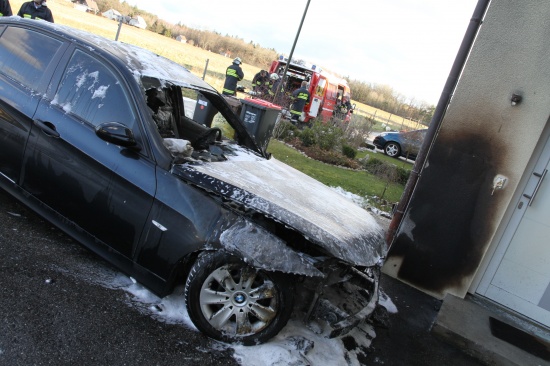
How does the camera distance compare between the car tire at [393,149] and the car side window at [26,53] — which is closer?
the car side window at [26,53]

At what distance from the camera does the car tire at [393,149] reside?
16.3 meters

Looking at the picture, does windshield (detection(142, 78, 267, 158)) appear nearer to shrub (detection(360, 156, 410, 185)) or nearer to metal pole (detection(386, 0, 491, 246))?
metal pole (detection(386, 0, 491, 246))

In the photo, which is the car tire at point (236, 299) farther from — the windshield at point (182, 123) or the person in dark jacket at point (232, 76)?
the person in dark jacket at point (232, 76)

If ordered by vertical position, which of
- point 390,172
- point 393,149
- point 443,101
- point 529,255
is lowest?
point 390,172

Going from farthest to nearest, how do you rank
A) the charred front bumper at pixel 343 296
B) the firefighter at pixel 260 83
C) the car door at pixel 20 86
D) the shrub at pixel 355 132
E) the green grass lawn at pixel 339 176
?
1. the firefighter at pixel 260 83
2. the shrub at pixel 355 132
3. the green grass lawn at pixel 339 176
4. the car door at pixel 20 86
5. the charred front bumper at pixel 343 296

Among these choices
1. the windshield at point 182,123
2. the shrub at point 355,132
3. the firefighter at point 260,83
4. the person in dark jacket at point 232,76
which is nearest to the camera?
the windshield at point 182,123

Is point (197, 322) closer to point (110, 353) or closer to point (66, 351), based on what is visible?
point (110, 353)

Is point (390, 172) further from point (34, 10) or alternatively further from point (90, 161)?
point (90, 161)

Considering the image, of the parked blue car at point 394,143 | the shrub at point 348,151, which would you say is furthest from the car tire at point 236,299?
the parked blue car at point 394,143

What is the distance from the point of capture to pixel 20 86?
3.49 metres

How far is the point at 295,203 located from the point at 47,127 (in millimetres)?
1915

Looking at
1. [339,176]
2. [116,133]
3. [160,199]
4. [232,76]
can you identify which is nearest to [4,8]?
[232,76]

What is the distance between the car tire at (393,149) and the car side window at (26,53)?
14.2 m

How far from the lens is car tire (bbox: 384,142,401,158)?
53.6ft
